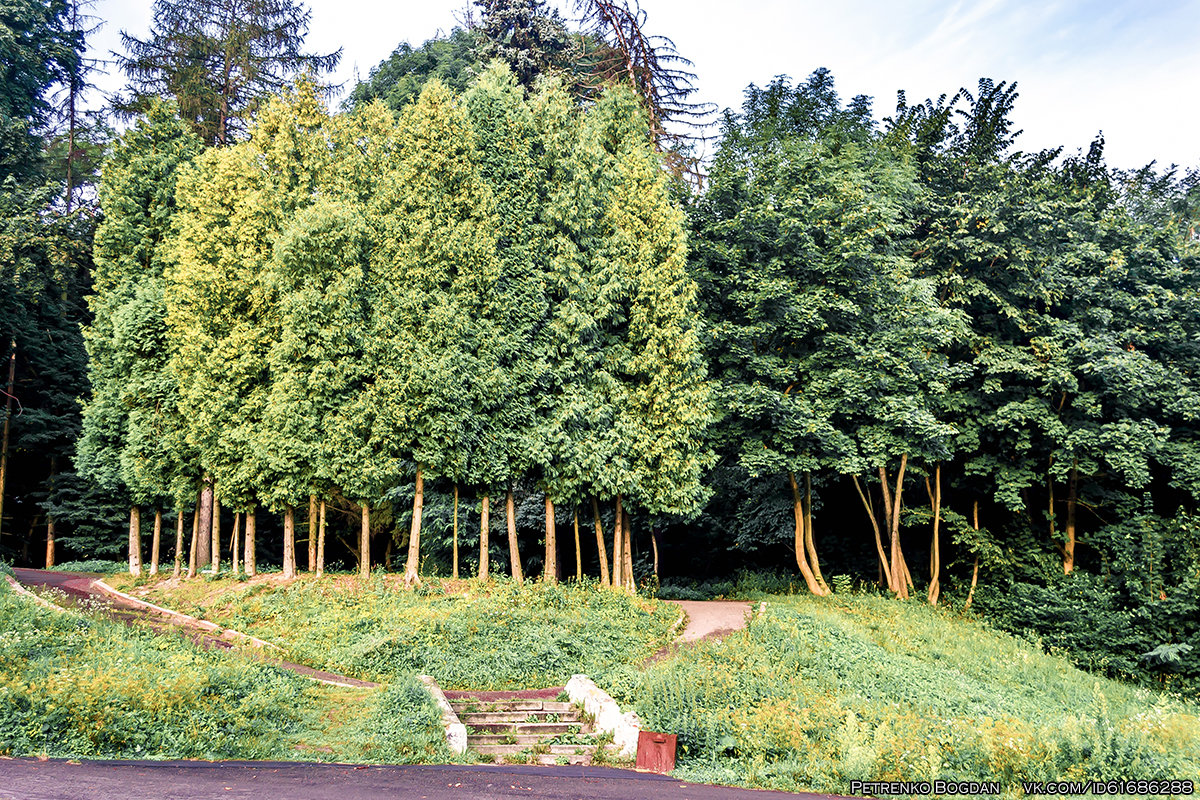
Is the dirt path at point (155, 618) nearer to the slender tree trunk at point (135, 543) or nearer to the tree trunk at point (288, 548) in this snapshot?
the slender tree trunk at point (135, 543)

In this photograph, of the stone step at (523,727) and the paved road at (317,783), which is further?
the stone step at (523,727)

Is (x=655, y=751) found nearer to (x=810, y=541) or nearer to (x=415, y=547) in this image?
(x=415, y=547)

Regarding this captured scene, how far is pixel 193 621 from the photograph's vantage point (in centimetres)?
1750

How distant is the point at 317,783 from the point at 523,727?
3731 millimetres

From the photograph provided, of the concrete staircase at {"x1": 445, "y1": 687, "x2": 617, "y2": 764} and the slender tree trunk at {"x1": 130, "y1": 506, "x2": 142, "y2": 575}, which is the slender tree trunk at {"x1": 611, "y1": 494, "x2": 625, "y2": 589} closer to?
the concrete staircase at {"x1": 445, "y1": 687, "x2": 617, "y2": 764}

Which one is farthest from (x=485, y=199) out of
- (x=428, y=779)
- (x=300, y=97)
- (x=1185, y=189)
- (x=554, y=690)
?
(x=1185, y=189)

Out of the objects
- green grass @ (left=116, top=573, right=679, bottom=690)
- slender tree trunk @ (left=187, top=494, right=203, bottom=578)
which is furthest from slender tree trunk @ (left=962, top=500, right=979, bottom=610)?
slender tree trunk @ (left=187, top=494, right=203, bottom=578)

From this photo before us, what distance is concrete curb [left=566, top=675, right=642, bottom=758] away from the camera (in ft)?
32.0

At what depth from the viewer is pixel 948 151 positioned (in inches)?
937

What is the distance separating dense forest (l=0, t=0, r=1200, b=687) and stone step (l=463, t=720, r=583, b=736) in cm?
802

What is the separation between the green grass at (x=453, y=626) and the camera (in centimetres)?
1359

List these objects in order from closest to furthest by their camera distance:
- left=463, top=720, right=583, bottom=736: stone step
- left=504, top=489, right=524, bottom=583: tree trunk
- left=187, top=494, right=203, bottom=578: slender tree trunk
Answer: left=463, top=720, right=583, bottom=736: stone step
left=504, top=489, right=524, bottom=583: tree trunk
left=187, top=494, right=203, bottom=578: slender tree trunk

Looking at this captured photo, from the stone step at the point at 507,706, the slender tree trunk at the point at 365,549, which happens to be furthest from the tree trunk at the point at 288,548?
the stone step at the point at 507,706

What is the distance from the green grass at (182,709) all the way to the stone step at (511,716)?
0.84 meters
